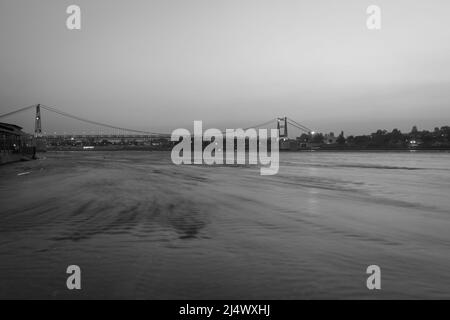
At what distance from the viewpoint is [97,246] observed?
8445 millimetres

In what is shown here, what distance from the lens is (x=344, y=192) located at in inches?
802

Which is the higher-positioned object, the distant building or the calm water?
the distant building

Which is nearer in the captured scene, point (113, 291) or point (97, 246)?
point (113, 291)

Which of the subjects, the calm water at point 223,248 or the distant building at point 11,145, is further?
the distant building at point 11,145

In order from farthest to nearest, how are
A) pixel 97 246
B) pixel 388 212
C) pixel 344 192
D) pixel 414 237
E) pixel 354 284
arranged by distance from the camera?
pixel 344 192
pixel 388 212
pixel 414 237
pixel 97 246
pixel 354 284

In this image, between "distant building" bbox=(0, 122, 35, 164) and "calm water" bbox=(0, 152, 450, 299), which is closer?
"calm water" bbox=(0, 152, 450, 299)

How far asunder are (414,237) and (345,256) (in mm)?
2749

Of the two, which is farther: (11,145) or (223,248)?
(11,145)

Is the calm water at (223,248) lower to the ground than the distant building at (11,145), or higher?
lower

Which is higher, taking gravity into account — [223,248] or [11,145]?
[11,145]

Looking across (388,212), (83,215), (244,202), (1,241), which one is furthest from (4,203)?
(388,212)

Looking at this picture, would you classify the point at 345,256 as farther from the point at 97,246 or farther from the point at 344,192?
the point at 344,192
